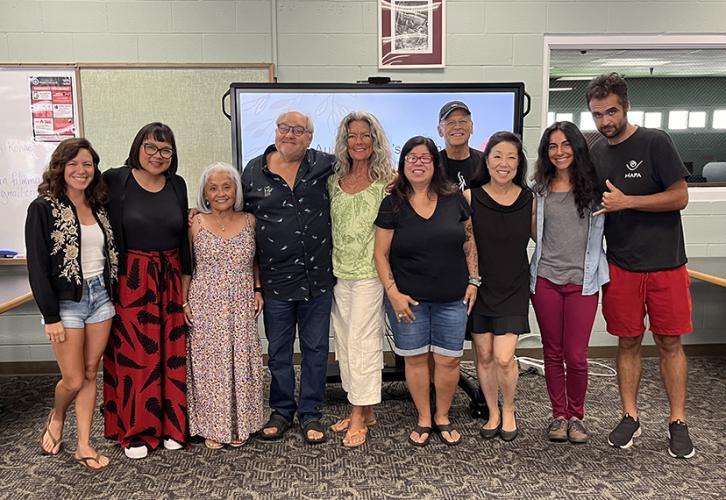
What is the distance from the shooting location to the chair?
3.98 m

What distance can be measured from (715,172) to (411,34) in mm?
2325

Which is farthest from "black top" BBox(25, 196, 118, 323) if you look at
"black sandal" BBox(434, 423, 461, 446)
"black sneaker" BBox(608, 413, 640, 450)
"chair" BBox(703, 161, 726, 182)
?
"chair" BBox(703, 161, 726, 182)

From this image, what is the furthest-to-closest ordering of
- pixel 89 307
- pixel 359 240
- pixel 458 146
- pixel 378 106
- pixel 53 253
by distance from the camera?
pixel 378 106 → pixel 458 146 → pixel 359 240 → pixel 89 307 → pixel 53 253

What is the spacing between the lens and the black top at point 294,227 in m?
2.55

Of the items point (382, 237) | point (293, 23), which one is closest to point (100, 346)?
point (382, 237)

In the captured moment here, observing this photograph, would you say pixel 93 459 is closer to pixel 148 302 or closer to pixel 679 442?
pixel 148 302

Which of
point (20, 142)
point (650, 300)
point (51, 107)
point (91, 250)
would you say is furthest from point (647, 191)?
point (20, 142)

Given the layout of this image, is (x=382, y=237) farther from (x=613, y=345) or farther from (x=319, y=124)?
(x=613, y=345)

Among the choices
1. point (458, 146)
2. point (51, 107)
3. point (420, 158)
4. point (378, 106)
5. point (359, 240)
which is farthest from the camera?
point (51, 107)

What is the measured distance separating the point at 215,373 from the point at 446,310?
3.54ft

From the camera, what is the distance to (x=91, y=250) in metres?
2.38

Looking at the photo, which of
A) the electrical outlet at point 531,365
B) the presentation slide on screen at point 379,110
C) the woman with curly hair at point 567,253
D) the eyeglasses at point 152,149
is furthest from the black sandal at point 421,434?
the eyeglasses at point 152,149

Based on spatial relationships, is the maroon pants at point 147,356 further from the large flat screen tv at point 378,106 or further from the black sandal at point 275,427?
the large flat screen tv at point 378,106

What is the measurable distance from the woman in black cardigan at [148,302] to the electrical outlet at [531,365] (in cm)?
217
